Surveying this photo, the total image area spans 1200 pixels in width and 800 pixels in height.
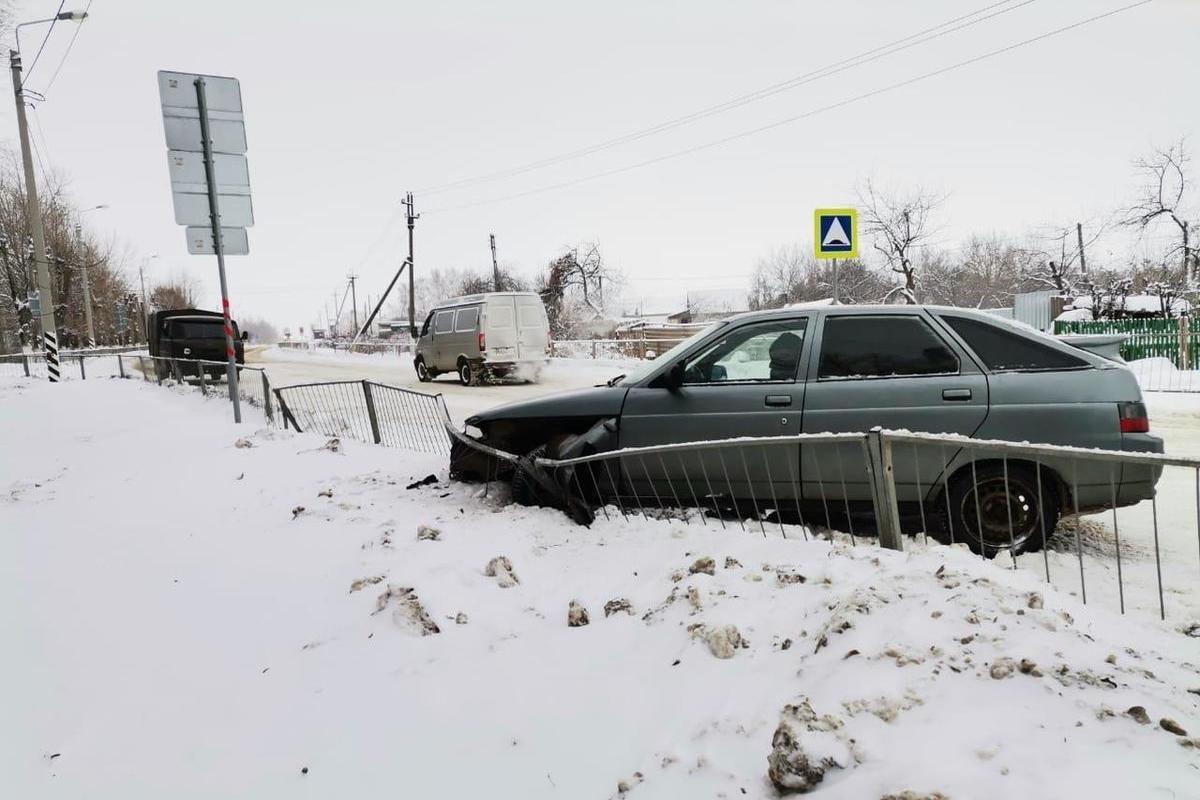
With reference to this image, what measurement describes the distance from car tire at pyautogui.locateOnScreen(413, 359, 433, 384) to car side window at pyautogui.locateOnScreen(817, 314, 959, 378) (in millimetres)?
16030

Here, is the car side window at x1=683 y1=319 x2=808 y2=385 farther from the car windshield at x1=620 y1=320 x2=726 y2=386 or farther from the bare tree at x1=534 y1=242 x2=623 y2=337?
the bare tree at x1=534 y1=242 x2=623 y2=337

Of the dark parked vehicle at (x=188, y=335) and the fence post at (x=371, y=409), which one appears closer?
the fence post at (x=371, y=409)

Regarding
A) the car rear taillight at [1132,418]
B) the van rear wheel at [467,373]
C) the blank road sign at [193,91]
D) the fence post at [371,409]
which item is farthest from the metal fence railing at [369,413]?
the van rear wheel at [467,373]

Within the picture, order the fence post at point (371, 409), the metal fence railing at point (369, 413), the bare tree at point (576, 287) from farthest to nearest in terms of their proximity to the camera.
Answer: the bare tree at point (576, 287), the fence post at point (371, 409), the metal fence railing at point (369, 413)

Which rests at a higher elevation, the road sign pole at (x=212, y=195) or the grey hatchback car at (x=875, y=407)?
the road sign pole at (x=212, y=195)

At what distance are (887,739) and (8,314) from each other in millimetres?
52631

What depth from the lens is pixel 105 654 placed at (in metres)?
2.99

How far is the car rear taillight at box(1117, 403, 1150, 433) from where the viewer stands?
367 cm

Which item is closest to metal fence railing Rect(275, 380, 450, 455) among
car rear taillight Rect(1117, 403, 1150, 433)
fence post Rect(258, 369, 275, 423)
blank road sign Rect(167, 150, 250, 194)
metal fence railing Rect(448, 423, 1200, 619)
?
fence post Rect(258, 369, 275, 423)

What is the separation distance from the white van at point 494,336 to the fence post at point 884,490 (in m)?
14.2

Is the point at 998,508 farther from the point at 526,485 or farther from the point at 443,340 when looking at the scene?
the point at 443,340

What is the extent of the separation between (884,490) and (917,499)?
0.97 metres

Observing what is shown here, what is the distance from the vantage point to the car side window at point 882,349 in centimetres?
395

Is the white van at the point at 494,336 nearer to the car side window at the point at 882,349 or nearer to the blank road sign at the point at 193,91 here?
the blank road sign at the point at 193,91
